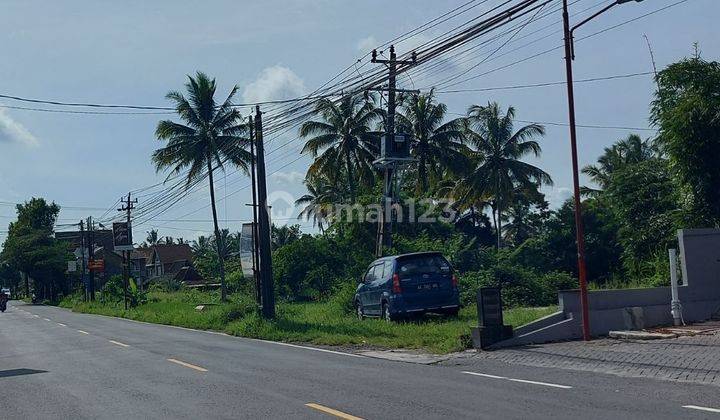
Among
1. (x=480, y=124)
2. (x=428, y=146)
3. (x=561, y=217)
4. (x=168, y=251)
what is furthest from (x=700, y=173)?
(x=168, y=251)

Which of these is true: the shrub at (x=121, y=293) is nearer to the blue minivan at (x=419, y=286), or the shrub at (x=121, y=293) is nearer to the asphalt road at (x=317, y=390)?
the blue minivan at (x=419, y=286)

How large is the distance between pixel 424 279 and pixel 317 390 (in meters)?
9.04

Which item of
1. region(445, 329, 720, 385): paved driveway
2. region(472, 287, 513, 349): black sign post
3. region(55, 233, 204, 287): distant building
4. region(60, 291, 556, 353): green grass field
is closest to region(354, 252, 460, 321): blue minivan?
region(60, 291, 556, 353): green grass field

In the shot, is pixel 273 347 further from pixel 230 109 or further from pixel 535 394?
pixel 230 109

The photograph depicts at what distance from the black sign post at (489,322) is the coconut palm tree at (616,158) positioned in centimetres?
4141

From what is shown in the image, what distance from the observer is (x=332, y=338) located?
1886 centimetres

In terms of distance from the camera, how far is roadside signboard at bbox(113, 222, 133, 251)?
55500mm

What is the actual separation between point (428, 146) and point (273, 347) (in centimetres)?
2886

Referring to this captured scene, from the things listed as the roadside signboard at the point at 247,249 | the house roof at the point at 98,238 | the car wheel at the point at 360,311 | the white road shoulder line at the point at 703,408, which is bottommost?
the white road shoulder line at the point at 703,408

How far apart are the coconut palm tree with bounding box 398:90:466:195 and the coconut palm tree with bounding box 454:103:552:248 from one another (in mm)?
3058

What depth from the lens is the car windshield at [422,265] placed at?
64.4ft

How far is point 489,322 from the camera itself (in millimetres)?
15211

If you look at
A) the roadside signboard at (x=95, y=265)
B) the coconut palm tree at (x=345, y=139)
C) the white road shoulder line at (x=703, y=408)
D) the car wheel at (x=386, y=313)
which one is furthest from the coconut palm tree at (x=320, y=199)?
the white road shoulder line at (x=703, y=408)

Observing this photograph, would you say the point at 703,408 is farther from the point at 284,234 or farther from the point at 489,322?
the point at 284,234
